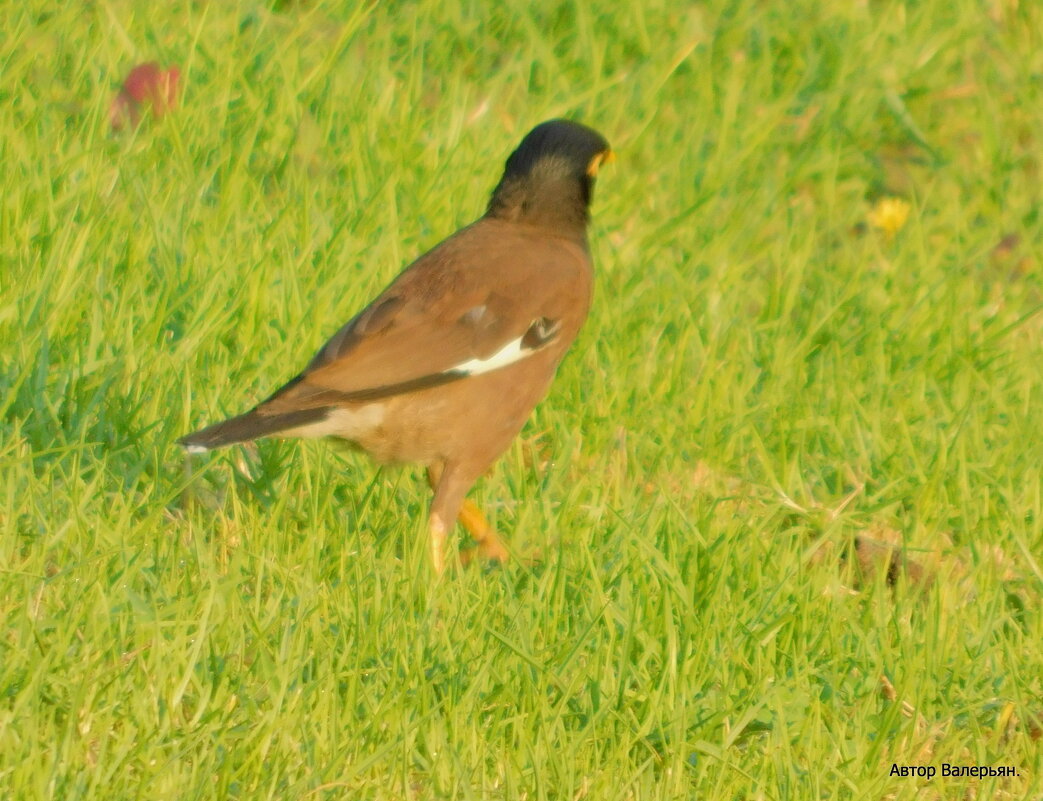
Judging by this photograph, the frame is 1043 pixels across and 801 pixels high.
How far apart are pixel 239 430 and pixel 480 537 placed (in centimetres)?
83

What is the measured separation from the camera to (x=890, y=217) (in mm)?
7418

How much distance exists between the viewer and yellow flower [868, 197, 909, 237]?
7418 millimetres

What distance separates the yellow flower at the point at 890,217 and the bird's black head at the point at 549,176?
222 cm

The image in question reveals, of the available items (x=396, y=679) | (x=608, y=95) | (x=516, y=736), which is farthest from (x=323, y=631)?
(x=608, y=95)

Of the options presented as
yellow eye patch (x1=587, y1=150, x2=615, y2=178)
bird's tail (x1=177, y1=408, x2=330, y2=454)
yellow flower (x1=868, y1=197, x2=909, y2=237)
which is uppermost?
bird's tail (x1=177, y1=408, x2=330, y2=454)

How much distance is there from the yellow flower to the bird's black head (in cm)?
222

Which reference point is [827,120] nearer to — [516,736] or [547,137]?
[547,137]

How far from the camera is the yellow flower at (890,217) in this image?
7.42 metres

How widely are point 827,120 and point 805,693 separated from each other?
4.65 m

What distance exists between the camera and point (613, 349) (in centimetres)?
595

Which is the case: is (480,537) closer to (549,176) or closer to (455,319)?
(455,319)

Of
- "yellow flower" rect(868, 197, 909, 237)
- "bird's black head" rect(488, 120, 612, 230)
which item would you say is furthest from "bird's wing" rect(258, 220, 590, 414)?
"yellow flower" rect(868, 197, 909, 237)

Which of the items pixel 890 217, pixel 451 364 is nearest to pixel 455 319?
pixel 451 364

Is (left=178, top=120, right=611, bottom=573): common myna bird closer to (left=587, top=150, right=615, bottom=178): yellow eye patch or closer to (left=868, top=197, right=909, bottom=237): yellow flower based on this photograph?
(left=587, top=150, right=615, bottom=178): yellow eye patch
